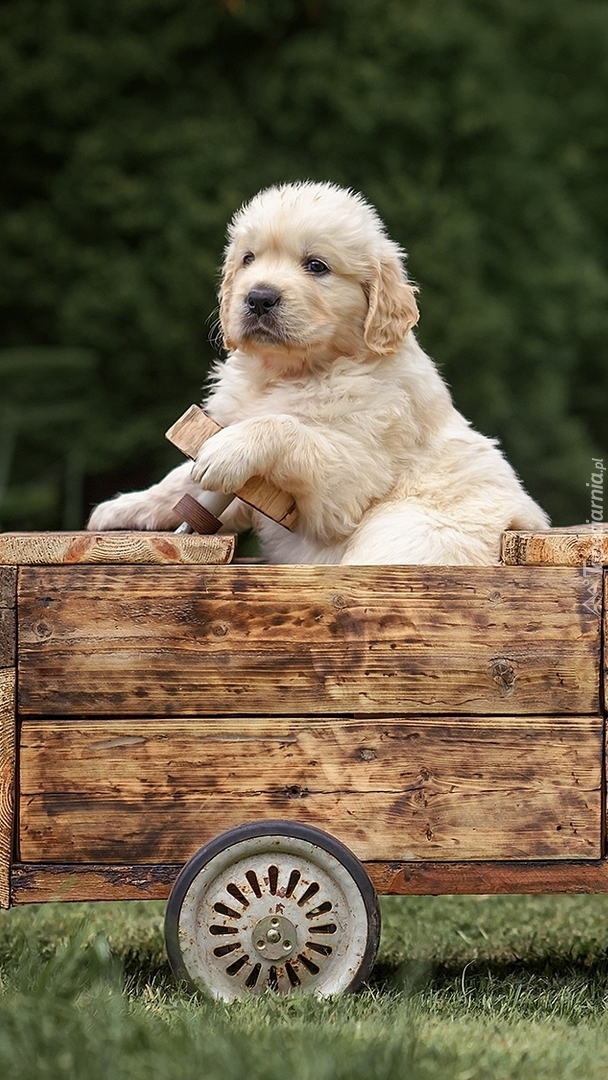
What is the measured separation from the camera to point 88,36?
7805 mm

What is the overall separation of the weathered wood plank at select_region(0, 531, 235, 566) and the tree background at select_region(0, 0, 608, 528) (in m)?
4.50

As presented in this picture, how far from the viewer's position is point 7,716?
9.44 feet

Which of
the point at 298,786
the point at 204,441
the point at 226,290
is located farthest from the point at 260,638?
the point at 226,290

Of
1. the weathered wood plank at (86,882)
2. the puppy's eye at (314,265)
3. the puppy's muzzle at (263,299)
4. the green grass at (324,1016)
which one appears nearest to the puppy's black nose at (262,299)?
the puppy's muzzle at (263,299)

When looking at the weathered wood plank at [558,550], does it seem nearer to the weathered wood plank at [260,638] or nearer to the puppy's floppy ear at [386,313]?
the weathered wood plank at [260,638]

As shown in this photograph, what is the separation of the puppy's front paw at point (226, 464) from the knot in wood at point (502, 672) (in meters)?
0.72

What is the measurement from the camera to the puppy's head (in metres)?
3.22

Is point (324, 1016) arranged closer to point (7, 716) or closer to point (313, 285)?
point (7, 716)

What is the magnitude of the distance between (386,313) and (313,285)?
0.70 ft

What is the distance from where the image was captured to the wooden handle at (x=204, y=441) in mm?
3135

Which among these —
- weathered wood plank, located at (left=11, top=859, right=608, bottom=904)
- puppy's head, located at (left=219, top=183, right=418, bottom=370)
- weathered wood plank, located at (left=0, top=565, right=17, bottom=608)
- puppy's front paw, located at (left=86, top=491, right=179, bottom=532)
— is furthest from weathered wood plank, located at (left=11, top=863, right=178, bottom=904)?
puppy's head, located at (left=219, top=183, right=418, bottom=370)

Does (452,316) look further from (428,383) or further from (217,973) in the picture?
(217,973)

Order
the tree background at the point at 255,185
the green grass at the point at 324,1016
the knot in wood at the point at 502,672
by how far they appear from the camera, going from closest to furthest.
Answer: the green grass at the point at 324,1016 < the knot in wood at the point at 502,672 < the tree background at the point at 255,185

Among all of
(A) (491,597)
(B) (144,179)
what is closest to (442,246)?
(B) (144,179)
